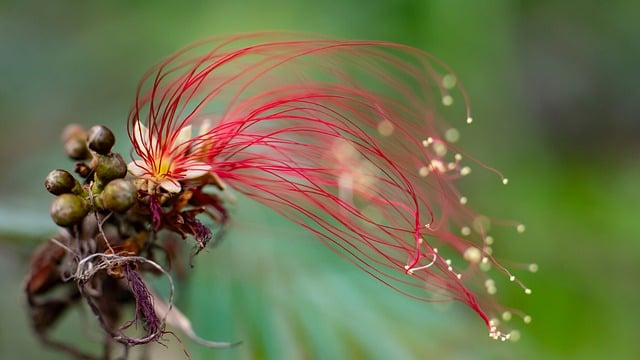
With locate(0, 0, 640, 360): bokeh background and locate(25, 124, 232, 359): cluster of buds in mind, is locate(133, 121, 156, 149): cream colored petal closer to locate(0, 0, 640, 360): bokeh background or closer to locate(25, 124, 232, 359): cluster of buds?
locate(25, 124, 232, 359): cluster of buds

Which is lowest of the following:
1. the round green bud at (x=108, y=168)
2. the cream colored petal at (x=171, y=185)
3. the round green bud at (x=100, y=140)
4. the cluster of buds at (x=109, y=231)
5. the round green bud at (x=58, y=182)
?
the cluster of buds at (x=109, y=231)

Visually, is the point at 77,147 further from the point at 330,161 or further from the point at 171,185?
the point at 330,161

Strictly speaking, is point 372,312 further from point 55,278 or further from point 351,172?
point 55,278

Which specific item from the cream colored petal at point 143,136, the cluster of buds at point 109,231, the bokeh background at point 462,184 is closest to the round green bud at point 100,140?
the cluster of buds at point 109,231

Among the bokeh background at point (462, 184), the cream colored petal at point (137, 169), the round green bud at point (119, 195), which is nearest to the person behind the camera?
the round green bud at point (119, 195)

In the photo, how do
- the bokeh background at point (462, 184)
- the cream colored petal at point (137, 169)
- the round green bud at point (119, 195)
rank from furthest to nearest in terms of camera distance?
the bokeh background at point (462, 184) < the cream colored petal at point (137, 169) < the round green bud at point (119, 195)

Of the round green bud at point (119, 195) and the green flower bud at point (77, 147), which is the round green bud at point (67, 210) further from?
the green flower bud at point (77, 147)
